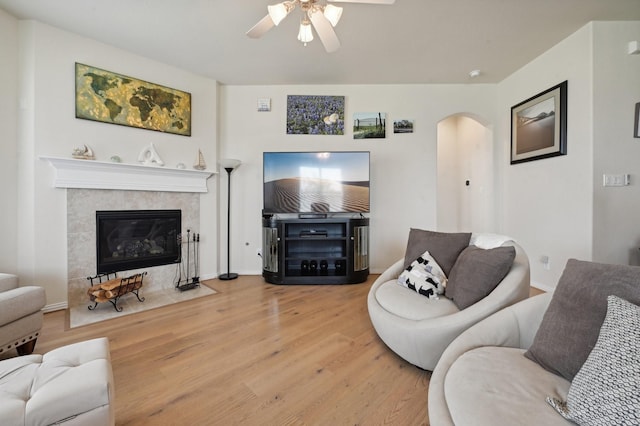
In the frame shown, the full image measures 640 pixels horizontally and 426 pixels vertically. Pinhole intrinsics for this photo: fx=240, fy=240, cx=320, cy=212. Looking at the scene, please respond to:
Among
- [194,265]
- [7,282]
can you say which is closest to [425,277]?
[194,265]

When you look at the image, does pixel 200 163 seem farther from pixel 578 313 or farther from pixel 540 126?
pixel 540 126

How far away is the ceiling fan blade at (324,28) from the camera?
1.68 m

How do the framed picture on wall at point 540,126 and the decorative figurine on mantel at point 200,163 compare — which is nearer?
the framed picture on wall at point 540,126

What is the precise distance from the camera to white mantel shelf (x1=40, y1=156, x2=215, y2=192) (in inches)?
92.7

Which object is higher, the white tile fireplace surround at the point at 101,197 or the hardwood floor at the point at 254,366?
the white tile fireplace surround at the point at 101,197

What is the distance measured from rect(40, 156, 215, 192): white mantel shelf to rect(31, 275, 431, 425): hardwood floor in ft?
4.26

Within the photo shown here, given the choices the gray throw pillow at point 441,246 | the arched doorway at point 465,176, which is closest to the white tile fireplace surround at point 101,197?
the gray throw pillow at point 441,246

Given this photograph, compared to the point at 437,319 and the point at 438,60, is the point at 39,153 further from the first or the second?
the point at 438,60

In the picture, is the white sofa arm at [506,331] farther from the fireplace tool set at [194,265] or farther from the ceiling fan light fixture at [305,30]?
the fireplace tool set at [194,265]

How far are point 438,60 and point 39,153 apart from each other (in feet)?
14.3

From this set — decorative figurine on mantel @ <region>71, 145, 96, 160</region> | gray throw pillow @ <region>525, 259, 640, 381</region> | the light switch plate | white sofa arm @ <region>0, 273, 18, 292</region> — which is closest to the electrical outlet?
the light switch plate

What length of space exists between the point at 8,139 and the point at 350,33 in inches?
133

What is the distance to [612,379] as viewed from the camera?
0.68m

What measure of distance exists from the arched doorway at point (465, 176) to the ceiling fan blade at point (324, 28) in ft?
9.06
